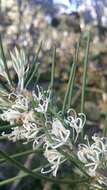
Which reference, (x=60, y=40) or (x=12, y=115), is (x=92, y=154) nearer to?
(x=12, y=115)

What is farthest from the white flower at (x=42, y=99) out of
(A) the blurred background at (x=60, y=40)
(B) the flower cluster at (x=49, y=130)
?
(A) the blurred background at (x=60, y=40)

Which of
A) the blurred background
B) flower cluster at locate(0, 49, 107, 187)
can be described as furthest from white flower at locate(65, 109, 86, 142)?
the blurred background

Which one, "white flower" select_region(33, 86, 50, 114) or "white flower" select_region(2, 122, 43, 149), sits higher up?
"white flower" select_region(33, 86, 50, 114)

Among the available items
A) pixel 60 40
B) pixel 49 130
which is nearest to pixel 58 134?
pixel 49 130

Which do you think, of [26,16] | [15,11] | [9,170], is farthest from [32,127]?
[15,11]

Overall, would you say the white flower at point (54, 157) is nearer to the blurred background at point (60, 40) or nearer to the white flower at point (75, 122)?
the white flower at point (75, 122)

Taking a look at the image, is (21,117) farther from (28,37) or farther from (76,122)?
(28,37)

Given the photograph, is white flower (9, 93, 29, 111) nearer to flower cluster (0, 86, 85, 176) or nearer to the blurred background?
flower cluster (0, 86, 85, 176)
